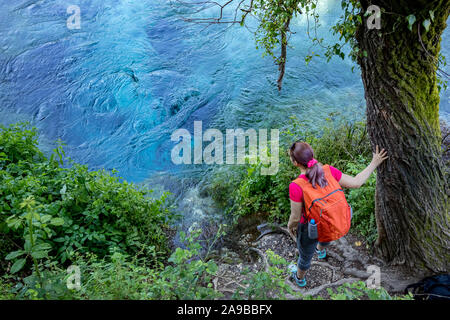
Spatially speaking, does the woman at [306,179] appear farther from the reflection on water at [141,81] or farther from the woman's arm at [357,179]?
the reflection on water at [141,81]

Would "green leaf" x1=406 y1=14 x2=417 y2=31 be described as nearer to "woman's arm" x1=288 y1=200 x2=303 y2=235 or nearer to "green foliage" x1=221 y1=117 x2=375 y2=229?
"woman's arm" x1=288 y1=200 x2=303 y2=235

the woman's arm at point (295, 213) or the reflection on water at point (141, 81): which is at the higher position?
the reflection on water at point (141, 81)

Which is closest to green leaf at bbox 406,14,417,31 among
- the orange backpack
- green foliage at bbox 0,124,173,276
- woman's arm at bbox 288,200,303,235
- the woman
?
the woman

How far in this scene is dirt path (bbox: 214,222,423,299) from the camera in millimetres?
2900

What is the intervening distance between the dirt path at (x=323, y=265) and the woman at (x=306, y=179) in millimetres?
465

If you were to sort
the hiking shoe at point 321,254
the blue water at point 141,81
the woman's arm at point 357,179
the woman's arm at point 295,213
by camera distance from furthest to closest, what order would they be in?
the blue water at point 141,81 < the hiking shoe at point 321,254 < the woman's arm at point 357,179 < the woman's arm at point 295,213

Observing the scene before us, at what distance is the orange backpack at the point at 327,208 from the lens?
237cm

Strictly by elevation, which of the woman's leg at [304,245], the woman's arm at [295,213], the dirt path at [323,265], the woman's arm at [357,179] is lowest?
the dirt path at [323,265]

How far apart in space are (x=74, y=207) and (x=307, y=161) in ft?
9.11

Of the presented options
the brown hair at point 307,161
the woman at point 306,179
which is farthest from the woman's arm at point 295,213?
the brown hair at point 307,161

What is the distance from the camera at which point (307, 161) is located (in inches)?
96.0

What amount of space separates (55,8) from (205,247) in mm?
10112

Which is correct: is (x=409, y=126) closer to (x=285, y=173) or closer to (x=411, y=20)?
(x=411, y=20)
